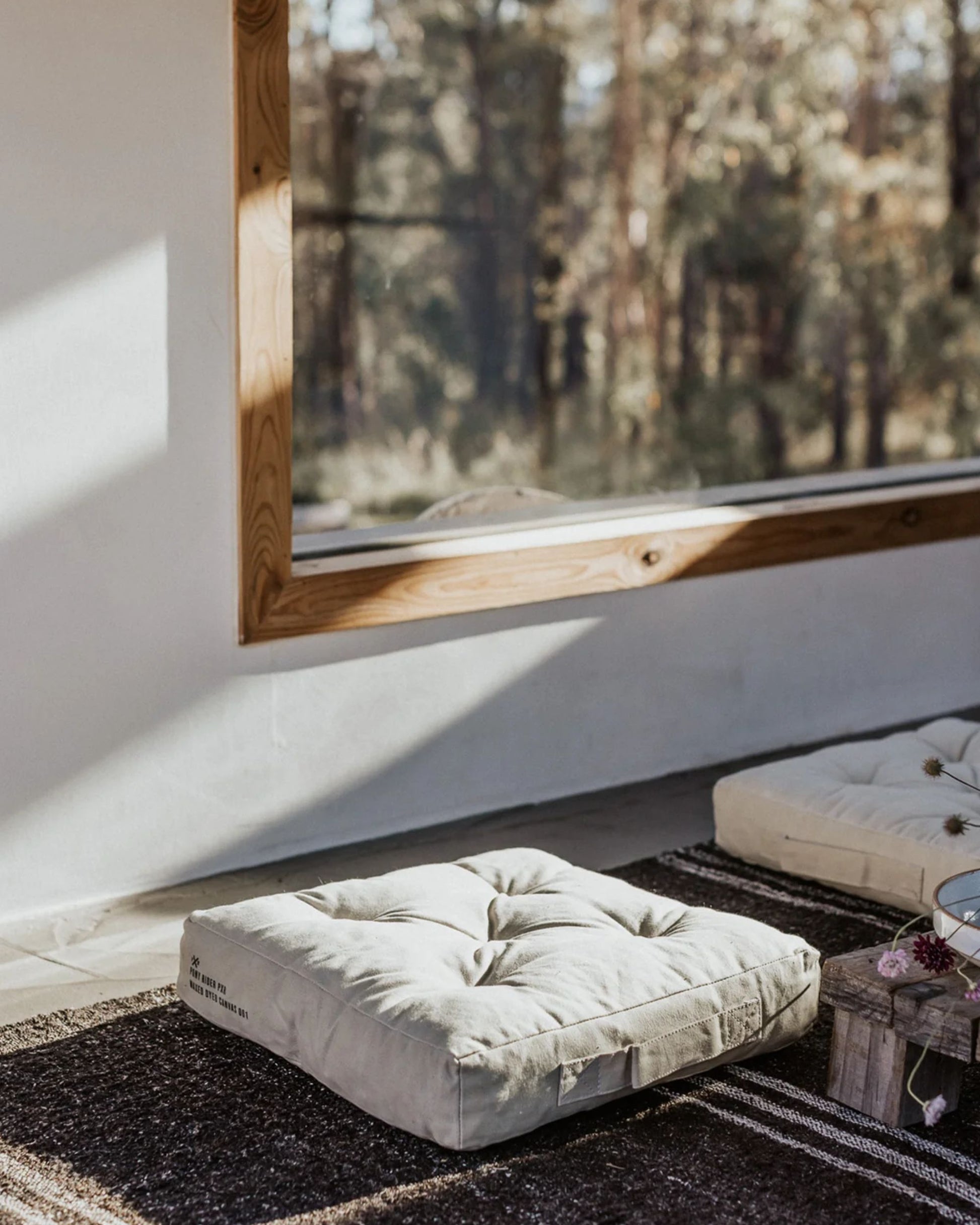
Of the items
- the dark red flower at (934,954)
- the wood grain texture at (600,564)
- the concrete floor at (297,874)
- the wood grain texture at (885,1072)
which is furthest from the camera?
the wood grain texture at (600,564)

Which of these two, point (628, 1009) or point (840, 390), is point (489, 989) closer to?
point (628, 1009)

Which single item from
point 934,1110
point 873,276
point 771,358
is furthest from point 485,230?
point 934,1110

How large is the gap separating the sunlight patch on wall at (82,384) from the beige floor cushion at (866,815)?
58.7 inches

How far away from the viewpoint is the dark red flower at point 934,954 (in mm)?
2234

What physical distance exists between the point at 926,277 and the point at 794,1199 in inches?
195

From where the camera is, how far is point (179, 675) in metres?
3.40

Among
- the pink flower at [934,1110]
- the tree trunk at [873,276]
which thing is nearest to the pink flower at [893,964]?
the pink flower at [934,1110]

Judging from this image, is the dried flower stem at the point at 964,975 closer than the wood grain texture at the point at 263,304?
Yes

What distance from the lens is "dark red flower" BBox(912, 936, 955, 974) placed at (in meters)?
2.23

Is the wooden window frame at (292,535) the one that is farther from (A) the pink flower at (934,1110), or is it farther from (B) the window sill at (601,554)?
(A) the pink flower at (934,1110)

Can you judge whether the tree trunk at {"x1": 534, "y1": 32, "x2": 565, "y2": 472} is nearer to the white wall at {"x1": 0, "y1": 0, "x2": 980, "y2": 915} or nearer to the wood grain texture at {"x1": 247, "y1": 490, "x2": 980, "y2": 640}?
the wood grain texture at {"x1": 247, "y1": 490, "x2": 980, "y2": 640}

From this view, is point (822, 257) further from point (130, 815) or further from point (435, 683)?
point (130, 815)

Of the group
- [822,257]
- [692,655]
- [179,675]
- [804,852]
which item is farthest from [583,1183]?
[822,257]

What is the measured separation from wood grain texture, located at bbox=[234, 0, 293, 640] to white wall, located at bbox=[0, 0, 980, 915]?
0.13ft
